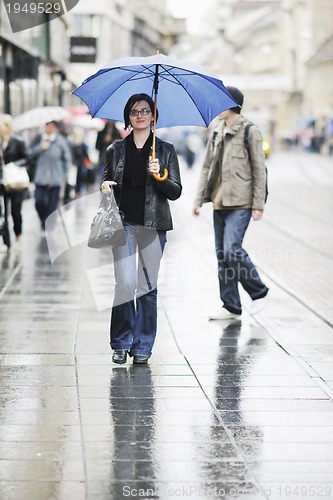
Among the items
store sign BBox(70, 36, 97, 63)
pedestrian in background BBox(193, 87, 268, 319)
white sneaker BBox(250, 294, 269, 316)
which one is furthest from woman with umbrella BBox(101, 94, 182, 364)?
store sign BBox(70, 36, 97, 63)

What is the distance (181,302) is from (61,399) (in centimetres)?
384

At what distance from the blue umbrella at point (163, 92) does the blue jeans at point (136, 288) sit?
88cm

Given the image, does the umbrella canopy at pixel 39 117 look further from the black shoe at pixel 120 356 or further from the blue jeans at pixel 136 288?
the black shoe at pixel 120 356

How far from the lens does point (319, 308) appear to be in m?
10.0

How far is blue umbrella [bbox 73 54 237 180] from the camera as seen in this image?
7559mm

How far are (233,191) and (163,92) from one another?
1.47 meters

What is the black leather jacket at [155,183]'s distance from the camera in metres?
7.22

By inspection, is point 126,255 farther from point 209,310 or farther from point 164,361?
point 209,310

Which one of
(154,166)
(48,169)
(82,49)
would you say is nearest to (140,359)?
(154,166)

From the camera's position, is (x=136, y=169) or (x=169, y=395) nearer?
(x=169, y=395)

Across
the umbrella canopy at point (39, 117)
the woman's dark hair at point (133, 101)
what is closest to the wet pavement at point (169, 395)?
the woman's dark hair at point (133, 101)

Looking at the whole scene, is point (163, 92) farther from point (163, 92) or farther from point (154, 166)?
point (154, 166)

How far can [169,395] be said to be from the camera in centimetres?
659

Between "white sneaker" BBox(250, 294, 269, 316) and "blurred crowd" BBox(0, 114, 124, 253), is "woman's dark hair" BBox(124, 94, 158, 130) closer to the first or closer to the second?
"white sneaker" BBox(250, 294, 269, 316)
